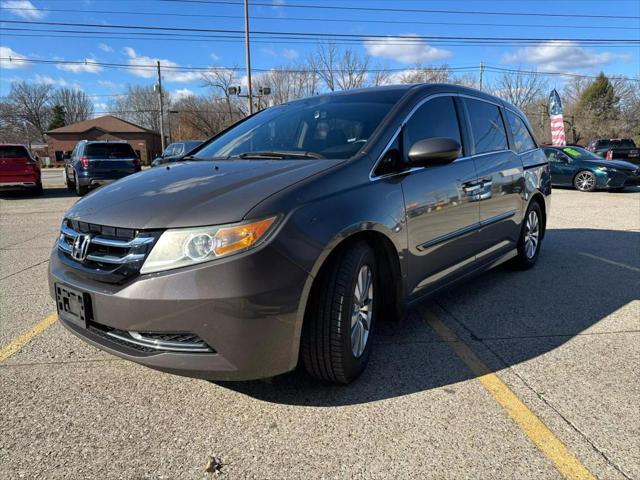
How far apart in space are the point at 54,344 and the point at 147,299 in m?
1.64

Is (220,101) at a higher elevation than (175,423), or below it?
higher

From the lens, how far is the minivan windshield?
3084 millimetres

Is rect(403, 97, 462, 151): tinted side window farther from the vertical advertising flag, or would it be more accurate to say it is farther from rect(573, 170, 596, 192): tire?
the vertical advertising flag

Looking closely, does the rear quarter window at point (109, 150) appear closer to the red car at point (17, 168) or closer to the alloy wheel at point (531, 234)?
the red car at point (17, 168)

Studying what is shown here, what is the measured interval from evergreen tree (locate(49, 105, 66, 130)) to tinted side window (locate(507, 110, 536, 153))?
84194 millimetres

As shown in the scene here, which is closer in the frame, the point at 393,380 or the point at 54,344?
the point at 393,380

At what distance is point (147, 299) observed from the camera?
216 cm

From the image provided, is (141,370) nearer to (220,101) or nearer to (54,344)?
(54,344)

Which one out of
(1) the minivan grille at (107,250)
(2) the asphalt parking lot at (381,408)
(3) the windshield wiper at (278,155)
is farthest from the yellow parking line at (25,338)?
(3) the windshield wiper at (278,155)

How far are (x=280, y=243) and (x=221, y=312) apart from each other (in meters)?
0.41

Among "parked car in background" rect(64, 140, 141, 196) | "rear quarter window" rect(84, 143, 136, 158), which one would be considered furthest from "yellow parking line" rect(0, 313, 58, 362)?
"rear quarter window" rect(84, 143, 136, 158)

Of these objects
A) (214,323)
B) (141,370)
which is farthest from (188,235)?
(141,370)

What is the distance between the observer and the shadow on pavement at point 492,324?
2717 mm

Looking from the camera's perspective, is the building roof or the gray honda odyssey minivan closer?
the gray honda odyssey minivan
